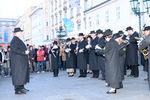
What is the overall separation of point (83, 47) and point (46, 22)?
172 ft

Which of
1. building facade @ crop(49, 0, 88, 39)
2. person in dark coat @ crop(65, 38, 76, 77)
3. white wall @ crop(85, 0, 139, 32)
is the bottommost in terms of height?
person in dark coat @ crop(65, 38, 76, 77)

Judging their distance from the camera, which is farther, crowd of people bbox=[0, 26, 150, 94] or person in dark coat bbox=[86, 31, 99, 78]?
person in dark coat bbox=[86, 31, 99, 78]

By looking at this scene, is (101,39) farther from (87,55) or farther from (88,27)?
(88,27)

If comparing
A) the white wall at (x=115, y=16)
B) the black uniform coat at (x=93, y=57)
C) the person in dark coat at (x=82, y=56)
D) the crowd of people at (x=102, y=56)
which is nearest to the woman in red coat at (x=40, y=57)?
the crowd of people at (x=102, y=56)

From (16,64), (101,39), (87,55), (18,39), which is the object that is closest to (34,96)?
(16,64)

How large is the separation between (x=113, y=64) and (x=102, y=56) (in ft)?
9.96

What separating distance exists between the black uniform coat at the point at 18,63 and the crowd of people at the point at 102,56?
8 centimetres

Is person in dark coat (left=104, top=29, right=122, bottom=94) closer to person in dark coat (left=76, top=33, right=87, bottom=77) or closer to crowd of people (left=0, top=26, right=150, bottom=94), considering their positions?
crowd of people (left=0, top=26, right=150, bottom=94)

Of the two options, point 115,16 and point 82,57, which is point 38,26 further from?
point 82,57

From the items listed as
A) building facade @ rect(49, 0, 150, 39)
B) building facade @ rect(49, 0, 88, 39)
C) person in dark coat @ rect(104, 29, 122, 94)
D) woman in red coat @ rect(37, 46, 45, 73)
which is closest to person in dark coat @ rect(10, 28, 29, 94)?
person in dark coat @ rect(104, 29, 122, 94)

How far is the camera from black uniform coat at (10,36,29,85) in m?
8.73

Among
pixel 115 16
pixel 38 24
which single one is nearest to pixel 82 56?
pixel 115 16

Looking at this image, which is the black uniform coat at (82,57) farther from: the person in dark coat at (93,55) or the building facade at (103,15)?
the building facade at (103,15)

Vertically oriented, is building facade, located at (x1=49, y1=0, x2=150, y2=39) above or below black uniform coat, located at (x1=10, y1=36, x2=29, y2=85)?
above
